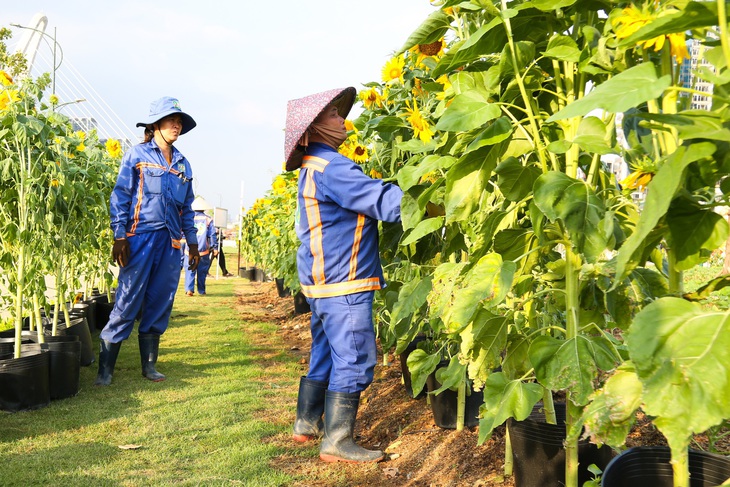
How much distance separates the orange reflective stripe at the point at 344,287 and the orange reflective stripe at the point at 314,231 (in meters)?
0.04

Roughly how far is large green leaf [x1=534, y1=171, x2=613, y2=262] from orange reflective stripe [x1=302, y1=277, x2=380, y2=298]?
1725 millimetres

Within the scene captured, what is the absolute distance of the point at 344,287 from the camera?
3.10m

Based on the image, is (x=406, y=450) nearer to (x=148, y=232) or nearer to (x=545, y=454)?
(x=545, y=454)

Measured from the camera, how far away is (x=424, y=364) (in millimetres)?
2748

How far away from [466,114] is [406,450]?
7.33 feet

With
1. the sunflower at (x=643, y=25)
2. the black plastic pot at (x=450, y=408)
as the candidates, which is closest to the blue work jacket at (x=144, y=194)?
the black plastic pot at (x=450, y=408)

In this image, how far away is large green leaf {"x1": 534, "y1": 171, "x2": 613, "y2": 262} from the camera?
1414 millimetres

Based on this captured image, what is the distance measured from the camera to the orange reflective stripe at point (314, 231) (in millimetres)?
3156

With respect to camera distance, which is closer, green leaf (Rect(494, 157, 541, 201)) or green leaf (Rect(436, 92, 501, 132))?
green leaf (Rect(436, 92, 501, 132))

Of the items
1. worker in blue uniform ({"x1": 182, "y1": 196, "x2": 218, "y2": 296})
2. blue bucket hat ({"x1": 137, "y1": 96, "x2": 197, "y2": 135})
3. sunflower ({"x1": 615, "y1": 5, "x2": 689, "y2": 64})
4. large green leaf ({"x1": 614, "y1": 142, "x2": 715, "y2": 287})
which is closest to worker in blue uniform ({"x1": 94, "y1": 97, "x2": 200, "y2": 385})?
blue bucket hat ({"x1": 137, "y1": 96, "x2": 197, "y2": 135})

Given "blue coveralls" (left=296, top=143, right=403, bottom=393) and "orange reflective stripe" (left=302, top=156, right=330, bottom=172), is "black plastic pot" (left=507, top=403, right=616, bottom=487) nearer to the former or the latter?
"blue coveralls" (left=296, top=143, right=403, bottom=393)

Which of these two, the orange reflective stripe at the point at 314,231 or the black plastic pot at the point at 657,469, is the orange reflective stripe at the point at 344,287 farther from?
the black plastic pot at the point at 657,469

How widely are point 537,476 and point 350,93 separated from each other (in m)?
1.94

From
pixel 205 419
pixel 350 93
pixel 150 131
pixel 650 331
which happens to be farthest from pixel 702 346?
pixel 150 131
